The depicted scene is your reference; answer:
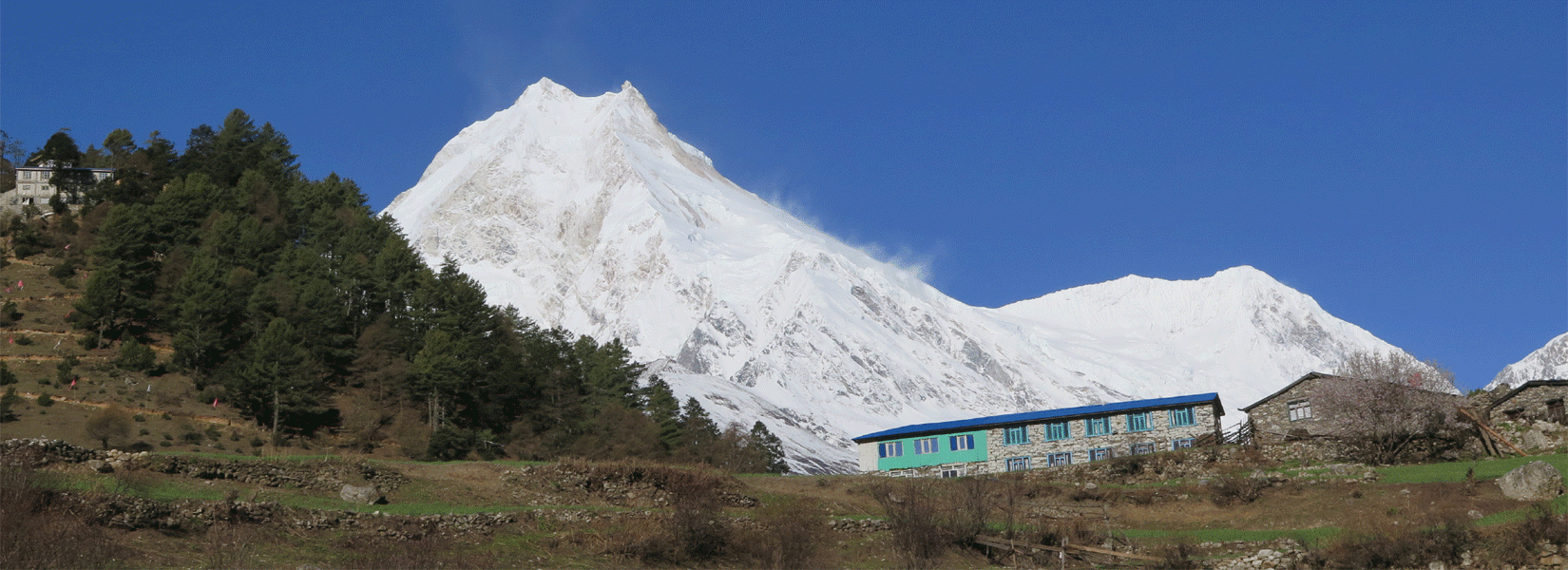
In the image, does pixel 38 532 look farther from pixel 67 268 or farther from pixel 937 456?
pixel 67 268

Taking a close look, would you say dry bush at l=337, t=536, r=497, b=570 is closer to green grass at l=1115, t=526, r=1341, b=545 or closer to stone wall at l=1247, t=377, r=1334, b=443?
green grass at l=1115, t=526, r=1341, b=545

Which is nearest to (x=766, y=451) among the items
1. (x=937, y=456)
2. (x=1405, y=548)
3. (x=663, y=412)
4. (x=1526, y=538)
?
(x=663, y=412)

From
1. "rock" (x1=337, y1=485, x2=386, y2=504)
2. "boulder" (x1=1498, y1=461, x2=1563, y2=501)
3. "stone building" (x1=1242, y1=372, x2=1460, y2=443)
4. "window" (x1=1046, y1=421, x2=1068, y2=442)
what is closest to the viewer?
"rock" (x1=337, y1=485, x2=386, y2=504)

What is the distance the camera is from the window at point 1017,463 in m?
63.0

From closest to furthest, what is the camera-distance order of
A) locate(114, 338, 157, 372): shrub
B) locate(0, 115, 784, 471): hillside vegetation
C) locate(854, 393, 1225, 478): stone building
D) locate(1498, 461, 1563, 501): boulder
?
locate(1498, 461, 1563, 501): boulder → locate(854, 393, 1225, 478): stone building → locate(0, 115, 784, 471): hillside vegetation → locate(114, 338, 157, 372): shrub

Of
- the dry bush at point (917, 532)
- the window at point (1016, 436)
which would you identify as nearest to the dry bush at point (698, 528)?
the dry bush at point (917, 532)

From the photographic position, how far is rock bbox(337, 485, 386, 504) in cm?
3650

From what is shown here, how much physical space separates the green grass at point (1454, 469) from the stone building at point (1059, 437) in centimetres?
1448

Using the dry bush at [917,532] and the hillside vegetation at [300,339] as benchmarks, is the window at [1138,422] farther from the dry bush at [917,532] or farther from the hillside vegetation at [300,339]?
the dry bush at [917,532]

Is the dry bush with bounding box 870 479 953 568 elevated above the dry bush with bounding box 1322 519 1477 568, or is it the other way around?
the dry bush with bounding box 870 479 953 568

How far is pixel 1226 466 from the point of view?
52156 mm

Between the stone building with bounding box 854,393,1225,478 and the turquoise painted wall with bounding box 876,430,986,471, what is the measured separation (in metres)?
0.05

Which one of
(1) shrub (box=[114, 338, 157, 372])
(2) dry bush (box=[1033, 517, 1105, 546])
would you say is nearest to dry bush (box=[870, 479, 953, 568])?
(2) dry bush (box=[1033, 517, 1105, 546])

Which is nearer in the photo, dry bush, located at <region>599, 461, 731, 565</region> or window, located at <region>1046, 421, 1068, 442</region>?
dry bush, located at <region>599, 461, 731, 565</region>
